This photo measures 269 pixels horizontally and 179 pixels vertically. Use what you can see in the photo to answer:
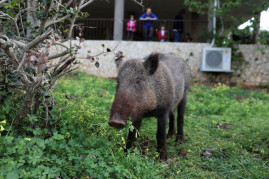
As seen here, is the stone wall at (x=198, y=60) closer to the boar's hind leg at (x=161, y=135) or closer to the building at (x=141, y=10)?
the building at (x=141, y=10)

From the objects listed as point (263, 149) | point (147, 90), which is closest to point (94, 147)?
point (147, 90)

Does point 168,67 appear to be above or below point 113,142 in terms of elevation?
above

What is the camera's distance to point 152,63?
13.5ft

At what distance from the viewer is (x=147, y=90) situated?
13.0 ft

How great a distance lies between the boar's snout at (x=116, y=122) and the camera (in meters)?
3.22

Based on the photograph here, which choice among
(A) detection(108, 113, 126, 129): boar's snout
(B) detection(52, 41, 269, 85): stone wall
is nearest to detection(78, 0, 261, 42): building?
(B) detection(52, 41, 269, 85): stone wall

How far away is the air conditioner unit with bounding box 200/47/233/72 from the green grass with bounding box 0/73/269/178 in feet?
19.1

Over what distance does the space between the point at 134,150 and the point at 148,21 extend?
10.6 meters

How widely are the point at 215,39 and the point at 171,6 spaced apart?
247 inches

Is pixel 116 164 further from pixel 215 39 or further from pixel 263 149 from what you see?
pixel 215 39

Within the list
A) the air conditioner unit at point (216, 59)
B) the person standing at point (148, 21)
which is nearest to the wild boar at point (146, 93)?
the person standing at point (148, 21)

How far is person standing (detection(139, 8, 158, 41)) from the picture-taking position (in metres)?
12.7

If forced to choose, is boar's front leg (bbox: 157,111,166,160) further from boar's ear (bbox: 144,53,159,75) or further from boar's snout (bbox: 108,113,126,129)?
boar's snout (bbox: 108,113,126,129)

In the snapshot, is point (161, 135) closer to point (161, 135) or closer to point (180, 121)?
point (161, 135)
